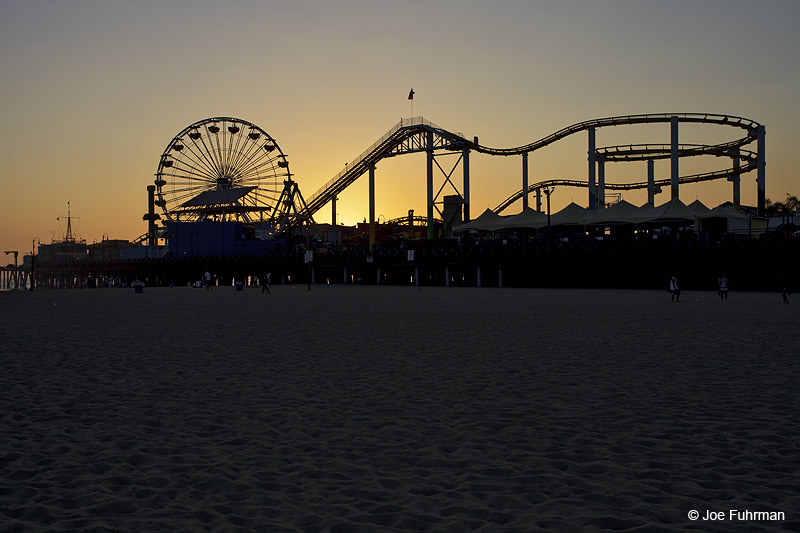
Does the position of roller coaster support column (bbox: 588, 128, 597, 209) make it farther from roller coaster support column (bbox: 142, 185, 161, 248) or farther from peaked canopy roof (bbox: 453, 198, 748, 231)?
roller coaster support column (bbox: 142, 185, 161, 248)

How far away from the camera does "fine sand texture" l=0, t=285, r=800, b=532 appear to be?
16.9 feet

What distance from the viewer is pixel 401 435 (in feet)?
24.3

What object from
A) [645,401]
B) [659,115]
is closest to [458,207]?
[659,115]

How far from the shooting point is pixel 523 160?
70625 mm

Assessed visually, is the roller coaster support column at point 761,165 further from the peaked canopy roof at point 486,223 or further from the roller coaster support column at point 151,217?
the roller coaster support column at point 151,217

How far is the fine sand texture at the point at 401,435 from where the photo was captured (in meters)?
5.14

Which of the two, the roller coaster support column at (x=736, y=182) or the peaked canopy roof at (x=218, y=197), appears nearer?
the roller coaster support column at (x=736, y=182)

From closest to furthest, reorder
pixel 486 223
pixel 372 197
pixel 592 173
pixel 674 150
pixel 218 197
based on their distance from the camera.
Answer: pixel 486 223 < pixel 674 150 < pixel 592 173 < pixel 372 197 < pixel 218 197

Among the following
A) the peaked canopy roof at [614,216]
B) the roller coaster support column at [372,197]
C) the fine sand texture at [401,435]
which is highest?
the roller coaster support column at [372,197]

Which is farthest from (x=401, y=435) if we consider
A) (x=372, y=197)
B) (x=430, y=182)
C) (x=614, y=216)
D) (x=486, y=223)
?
(x=372, y=197)

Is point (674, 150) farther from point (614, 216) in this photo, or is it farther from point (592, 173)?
point (614, 216)

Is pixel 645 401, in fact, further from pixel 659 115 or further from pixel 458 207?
pixel 458 207

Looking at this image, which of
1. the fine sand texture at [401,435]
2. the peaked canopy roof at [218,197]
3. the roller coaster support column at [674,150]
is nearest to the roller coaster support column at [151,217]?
the peaked canopy roof at [218,197]

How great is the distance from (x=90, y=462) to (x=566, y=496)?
4683mm
